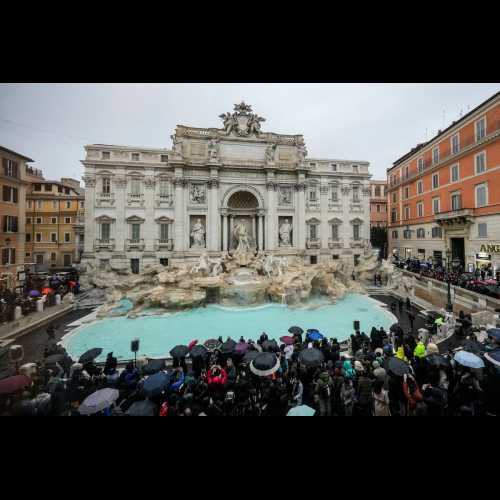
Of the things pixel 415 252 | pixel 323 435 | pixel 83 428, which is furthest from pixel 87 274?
pixel 415 252

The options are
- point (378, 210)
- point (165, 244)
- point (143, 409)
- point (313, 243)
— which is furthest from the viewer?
point (378, 210)

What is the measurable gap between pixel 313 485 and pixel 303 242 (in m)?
22.6

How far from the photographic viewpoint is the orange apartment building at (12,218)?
8.55 m

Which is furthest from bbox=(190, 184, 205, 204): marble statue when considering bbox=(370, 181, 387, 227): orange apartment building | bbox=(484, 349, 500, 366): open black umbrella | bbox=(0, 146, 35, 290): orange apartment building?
bbox=(370, 181, 387, 227): orange apartment building

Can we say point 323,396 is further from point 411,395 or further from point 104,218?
point 104,218

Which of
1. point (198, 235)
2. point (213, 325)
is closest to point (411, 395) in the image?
point (213, 325)

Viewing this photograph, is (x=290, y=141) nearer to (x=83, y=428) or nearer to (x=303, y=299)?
(x=303, y=299)

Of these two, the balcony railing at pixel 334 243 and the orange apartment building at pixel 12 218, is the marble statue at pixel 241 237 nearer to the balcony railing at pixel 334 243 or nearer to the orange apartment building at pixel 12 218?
the balcony railing at pixel 334 243

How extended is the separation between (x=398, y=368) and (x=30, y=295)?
17621 mm

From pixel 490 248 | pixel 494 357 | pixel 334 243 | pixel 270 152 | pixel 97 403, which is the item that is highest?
pixel 270 152

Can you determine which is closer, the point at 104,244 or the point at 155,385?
the point at 155,385

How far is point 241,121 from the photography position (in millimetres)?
22859

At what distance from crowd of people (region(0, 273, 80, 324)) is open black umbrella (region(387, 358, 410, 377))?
49.7ft

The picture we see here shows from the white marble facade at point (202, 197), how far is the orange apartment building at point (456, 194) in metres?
10.2
